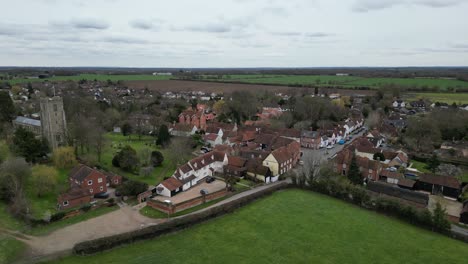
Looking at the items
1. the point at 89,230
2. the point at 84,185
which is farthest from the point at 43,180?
the point at 89,230

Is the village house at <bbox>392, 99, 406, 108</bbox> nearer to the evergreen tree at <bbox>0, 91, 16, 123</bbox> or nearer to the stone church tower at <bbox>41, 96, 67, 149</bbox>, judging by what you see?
the stone church tower at <bbox>41, 96, 67, 149</bbox>

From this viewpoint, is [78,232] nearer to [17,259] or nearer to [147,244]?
[17,259]

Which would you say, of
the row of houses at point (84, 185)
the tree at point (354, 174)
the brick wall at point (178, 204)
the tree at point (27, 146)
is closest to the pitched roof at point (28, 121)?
the tree at point (27, 146)

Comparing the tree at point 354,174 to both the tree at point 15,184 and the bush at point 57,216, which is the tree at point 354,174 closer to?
the bush at point 57,216

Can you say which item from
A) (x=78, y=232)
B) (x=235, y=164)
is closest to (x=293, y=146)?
(x=235, y=164)

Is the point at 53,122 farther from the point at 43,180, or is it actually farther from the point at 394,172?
the point at 394,172

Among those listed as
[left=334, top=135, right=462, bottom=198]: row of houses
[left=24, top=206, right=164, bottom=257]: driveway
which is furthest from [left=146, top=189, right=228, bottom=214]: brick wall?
[left=334, top=135, right=462, bottom=198]: row of houses
